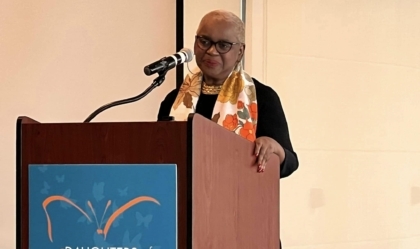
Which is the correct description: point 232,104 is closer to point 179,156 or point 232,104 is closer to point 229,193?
point 229,193

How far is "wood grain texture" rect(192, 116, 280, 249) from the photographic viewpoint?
107 cm

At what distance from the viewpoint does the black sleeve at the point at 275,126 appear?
1.60m

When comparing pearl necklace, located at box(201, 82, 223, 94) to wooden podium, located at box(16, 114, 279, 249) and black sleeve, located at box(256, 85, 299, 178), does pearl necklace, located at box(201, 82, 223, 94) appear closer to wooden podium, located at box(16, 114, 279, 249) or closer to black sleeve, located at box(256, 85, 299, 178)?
black sleeve, located at box(256, 85, 299, 178)

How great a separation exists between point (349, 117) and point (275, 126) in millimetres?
1476

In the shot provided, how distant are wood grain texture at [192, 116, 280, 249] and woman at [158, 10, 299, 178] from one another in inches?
5.4

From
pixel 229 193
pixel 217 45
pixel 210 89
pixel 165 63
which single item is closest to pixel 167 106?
pixel 210 89

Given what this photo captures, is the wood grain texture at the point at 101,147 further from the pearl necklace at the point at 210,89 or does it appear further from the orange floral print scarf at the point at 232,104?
the pearl necklace at the point at 210,89

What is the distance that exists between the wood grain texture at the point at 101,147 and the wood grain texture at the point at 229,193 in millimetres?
26

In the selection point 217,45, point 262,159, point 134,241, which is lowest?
point 134,241

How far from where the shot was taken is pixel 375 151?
3086mm

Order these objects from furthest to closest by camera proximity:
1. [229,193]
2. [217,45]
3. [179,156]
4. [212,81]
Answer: [212,81] → [217,45] → [229,193] → [179,156]

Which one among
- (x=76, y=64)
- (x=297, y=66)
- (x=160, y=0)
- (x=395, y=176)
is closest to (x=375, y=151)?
(x=395, y=176)

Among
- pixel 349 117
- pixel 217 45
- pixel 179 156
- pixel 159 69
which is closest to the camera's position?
pixel 179 156

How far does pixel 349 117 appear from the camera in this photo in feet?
9.95
